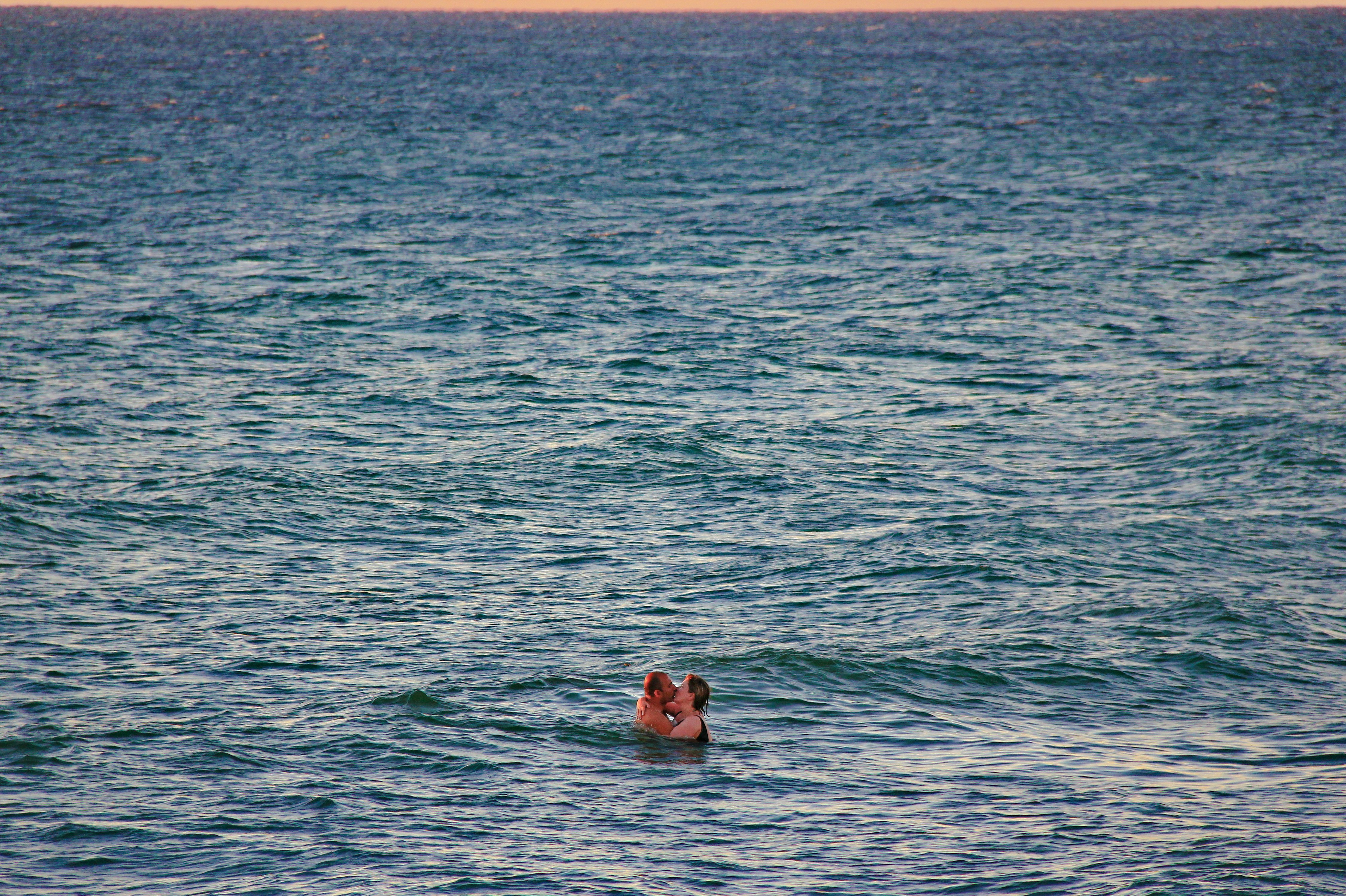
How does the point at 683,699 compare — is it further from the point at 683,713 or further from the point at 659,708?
the point at 659,708

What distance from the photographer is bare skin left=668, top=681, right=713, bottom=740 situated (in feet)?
50.6

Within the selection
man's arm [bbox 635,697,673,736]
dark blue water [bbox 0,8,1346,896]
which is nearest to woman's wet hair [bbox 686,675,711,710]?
man's arm [bbox 635,697,673,736]

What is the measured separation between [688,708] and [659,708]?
1.08 ft

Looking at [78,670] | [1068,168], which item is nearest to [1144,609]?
[78,670]

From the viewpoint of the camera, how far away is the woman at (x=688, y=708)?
50.5ft

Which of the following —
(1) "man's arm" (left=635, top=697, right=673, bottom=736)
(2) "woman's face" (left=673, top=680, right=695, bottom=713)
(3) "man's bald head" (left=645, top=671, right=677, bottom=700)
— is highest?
(3) "man's bald head" (left=645, top=671, right=677, bottom=700)

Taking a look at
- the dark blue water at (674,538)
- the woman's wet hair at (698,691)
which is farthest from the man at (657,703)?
the dark blue water at (674,538)

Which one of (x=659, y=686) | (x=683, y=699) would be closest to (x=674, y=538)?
(x=683, y=699)

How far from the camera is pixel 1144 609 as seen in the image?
789 inches

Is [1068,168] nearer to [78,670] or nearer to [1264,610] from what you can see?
[1264,610]

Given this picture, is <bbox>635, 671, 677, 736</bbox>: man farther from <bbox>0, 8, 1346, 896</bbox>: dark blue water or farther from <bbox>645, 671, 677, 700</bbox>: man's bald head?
<bbox>0, 8, 1346, 896</bbox>: dark blue water

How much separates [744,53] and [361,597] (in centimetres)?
16251

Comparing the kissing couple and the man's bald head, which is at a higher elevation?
the man's bald head

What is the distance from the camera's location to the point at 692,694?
15398 mm
